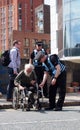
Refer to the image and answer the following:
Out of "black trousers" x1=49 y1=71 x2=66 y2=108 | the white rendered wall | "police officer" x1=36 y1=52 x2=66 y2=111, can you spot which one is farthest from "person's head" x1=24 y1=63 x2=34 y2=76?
the white rendered wall

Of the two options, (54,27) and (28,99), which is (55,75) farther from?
(54,27)

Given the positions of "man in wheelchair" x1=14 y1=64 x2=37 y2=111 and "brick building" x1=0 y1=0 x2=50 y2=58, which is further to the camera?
"brick building" x1=0 y1=0 x2=50 y2=58

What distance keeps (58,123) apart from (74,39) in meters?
30.4

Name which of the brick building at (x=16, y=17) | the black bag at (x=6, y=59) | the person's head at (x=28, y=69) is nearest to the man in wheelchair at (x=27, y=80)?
the person's head at (x=28, y=69)

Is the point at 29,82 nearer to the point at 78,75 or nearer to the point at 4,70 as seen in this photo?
the point at 4,70

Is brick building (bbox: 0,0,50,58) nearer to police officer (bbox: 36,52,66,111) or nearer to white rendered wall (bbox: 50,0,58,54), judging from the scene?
white rendered wall (bbox: 50,0,58,54)

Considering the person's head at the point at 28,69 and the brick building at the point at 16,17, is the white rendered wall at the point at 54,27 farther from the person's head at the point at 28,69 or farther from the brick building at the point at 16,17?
the brick building at the point at 16,17

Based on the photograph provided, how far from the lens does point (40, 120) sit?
990cm

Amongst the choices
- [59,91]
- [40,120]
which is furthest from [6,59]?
[40,120]

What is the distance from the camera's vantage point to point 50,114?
1134 cm

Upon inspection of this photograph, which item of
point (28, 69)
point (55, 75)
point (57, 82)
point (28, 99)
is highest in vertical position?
point (28, 69)

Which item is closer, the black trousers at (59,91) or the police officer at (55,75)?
the police officer at (55,75)

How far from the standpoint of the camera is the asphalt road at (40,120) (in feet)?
28.6

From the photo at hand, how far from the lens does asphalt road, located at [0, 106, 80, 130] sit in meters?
8.72
